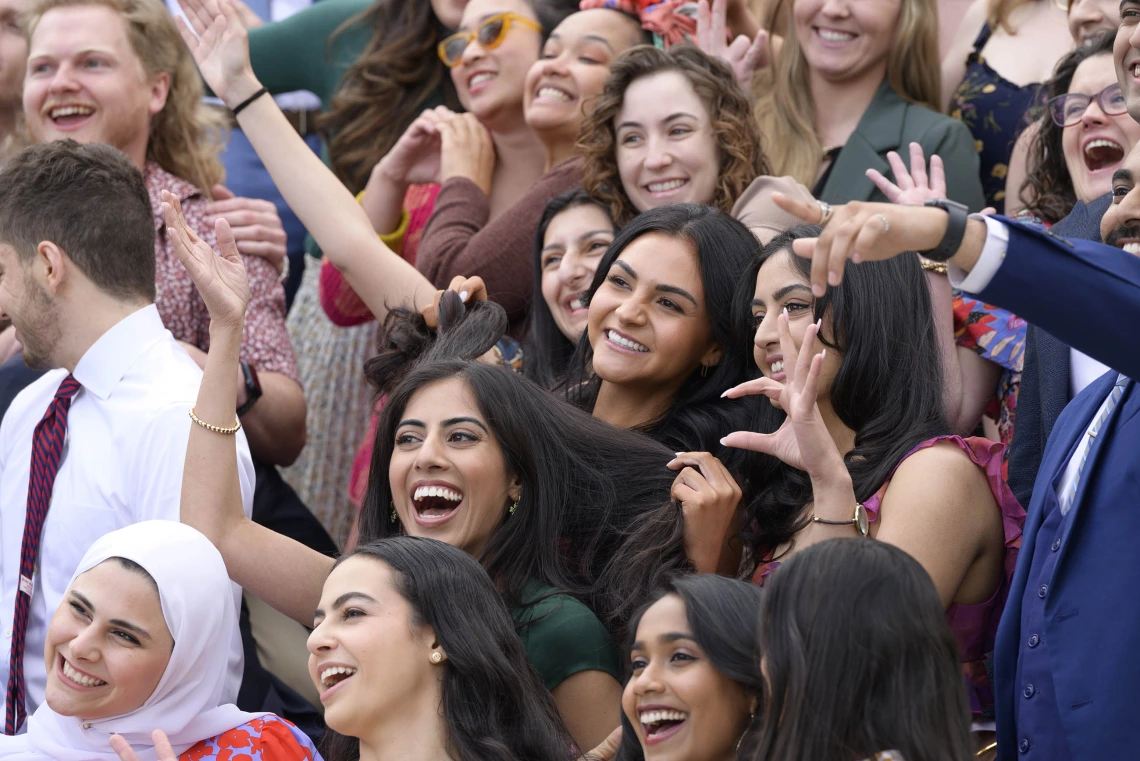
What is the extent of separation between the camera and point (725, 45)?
4.85 metres

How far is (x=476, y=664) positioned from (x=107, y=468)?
127cm

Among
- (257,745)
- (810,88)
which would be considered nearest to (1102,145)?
(810,88)

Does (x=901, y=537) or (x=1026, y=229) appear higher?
(x=1026, y=229)

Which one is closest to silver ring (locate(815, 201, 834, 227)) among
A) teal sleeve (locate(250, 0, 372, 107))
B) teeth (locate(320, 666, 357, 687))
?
teeth (locate(320, 666, 357, 687))

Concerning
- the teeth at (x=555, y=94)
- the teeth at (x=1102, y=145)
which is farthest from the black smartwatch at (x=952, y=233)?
the teeth at (x=555, y=94)

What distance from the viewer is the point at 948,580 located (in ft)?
10.1

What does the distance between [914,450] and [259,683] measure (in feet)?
6.19

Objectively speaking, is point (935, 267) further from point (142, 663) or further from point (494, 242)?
point (142, 663)

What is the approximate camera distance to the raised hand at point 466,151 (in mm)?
5078

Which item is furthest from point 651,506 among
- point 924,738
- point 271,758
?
point 924,738

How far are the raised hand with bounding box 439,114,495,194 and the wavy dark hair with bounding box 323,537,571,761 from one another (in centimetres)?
217

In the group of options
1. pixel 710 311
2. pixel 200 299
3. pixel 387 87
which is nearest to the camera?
pixel 710 311

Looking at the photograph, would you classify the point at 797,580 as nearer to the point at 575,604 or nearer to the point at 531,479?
the point at 575,604

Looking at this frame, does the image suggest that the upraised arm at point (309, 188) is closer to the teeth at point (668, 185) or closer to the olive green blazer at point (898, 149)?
the teeth at point (668, 185)
